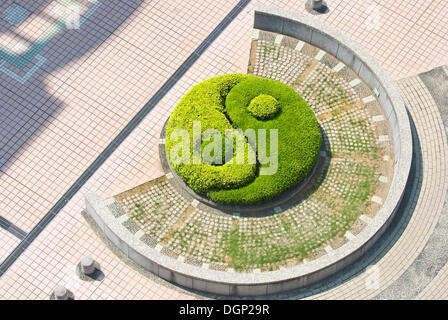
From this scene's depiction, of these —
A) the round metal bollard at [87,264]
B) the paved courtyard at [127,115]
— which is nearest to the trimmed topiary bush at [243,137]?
the paved courtyard at [127,115]

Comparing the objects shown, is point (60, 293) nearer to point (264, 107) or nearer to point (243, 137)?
point (243, 137)

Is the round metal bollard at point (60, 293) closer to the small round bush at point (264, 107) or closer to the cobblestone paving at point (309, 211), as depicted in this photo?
the cobblestone paving at point (309, 211)

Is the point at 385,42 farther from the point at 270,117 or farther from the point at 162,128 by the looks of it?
the point at 162,128

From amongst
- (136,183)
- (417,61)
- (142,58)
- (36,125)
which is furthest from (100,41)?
(417,61)

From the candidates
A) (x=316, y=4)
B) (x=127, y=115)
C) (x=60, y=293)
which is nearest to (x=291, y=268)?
(x=60, y=293)

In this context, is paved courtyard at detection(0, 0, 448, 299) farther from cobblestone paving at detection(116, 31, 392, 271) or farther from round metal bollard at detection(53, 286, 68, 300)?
cobblestone paving at detection(116, 31, 392, 271)

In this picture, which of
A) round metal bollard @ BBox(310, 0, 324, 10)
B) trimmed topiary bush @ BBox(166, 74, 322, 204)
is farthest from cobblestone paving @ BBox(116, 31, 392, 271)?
round metal bollard @ BBox(310, 0, 324, 10)
